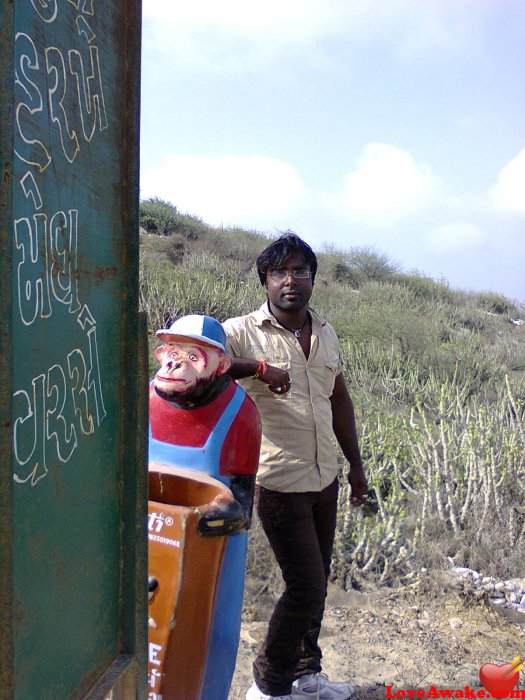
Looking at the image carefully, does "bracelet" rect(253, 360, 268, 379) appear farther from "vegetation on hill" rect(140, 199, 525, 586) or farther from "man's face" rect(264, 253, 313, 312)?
"vegetation on hill" rect(140, 199, 525, 586)

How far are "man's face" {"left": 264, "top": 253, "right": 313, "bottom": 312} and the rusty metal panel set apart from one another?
1502 millimetres

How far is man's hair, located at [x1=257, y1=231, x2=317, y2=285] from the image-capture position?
9.39ft

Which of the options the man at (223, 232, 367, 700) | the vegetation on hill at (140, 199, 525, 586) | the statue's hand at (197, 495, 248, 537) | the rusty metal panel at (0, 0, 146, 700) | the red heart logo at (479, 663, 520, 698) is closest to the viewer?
the rusty metal panel at (0, 0, 146, 700)

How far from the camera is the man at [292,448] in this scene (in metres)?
2.69

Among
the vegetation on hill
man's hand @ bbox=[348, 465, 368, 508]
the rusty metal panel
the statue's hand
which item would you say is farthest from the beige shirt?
the vegetation on hill

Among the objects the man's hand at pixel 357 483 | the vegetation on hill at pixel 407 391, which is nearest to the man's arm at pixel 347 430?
the man's hand at pixel 357 483

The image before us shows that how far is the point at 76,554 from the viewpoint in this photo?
3.83ft

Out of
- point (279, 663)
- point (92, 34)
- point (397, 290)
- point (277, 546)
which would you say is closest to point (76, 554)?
point (92, 34)

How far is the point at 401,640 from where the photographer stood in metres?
3.70

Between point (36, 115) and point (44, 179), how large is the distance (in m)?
0.09

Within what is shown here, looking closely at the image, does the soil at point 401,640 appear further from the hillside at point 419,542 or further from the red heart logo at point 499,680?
the red heart logo at point 499,680

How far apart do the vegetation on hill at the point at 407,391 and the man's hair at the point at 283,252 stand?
213 cm

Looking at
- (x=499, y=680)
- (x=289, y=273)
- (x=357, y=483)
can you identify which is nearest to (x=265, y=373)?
(x=289, y=273)

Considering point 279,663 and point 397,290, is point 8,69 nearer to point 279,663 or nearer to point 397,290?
point 279,663
